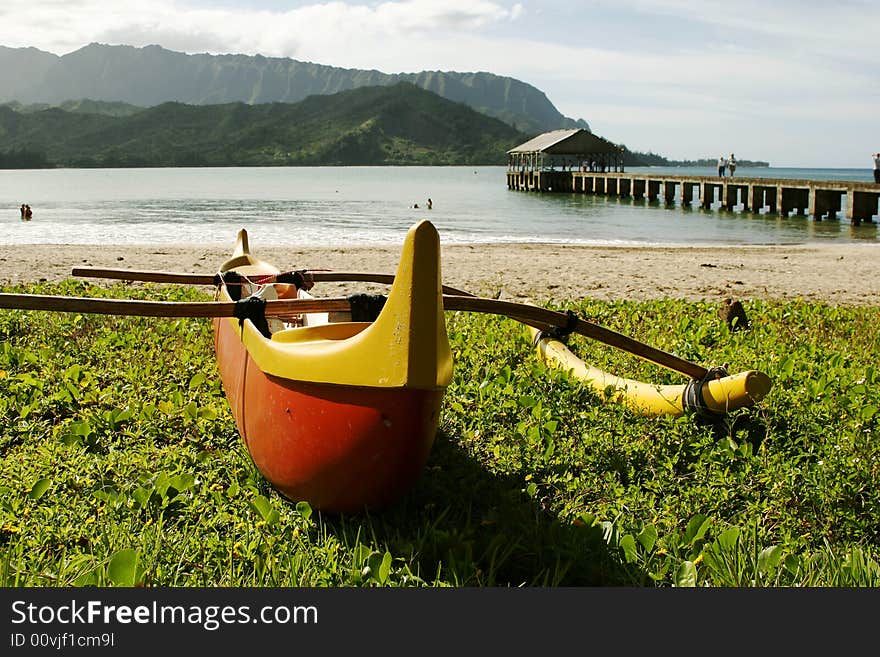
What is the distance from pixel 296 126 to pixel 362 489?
16705 cm

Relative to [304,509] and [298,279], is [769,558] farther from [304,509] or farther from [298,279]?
[298,279]

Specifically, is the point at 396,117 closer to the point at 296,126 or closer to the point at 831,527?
the point at 296,126

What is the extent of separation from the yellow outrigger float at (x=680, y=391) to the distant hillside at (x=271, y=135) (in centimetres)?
13434

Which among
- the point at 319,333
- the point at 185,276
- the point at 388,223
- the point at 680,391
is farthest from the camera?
the point at 388,223

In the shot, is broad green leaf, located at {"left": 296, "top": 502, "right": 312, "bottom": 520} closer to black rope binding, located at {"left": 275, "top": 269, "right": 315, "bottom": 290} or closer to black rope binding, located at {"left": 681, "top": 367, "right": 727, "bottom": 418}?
black rope binding, located at {"left": 681, "top": 367, "right": 727, "bottom": 418}

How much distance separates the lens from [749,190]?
36656 mm

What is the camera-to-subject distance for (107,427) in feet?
15.3

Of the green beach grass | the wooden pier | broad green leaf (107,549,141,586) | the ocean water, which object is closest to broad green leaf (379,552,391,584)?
the green beach grass

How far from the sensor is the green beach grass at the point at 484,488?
318 cm

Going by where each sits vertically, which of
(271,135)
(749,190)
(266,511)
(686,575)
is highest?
(271,135)

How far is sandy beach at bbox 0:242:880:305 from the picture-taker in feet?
34.5

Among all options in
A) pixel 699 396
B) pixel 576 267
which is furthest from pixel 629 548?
pixel 576 267

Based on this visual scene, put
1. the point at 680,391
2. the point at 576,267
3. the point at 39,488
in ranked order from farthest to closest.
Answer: the point at 576,267 < the point at 680,391 < the point at 39,488

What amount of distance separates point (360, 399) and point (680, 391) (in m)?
2.43
